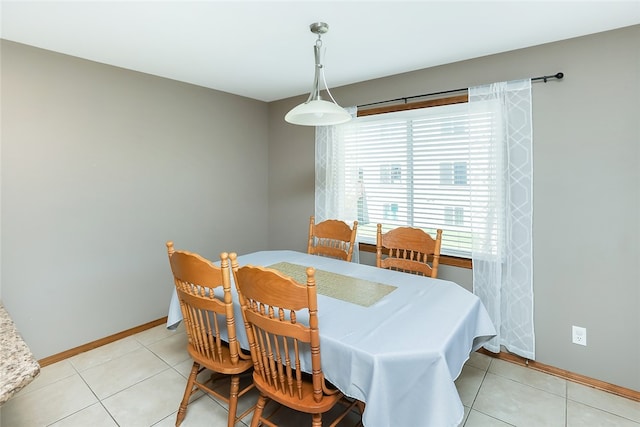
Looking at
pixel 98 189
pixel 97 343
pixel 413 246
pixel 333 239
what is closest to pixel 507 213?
pixel 413 246

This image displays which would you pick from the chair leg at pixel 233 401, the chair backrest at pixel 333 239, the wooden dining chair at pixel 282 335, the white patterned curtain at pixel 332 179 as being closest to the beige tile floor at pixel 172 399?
the chair leg at pixel 233 401

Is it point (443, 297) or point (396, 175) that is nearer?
point (443, 297)

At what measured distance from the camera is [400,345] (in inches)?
50.2

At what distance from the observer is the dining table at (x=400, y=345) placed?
121 cm

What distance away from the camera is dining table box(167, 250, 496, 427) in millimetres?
1210

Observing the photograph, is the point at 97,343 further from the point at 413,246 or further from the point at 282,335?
the point at 413,246

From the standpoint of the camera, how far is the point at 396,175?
2.99 meters

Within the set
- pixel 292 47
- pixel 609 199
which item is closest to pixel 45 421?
pixel 292 47

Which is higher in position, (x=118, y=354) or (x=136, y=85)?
(x=136, y=85)

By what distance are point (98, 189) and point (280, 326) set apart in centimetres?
221

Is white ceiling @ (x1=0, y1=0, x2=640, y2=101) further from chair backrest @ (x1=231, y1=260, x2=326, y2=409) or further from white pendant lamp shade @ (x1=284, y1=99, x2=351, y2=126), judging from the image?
chair backrest @ (x1=231, y1=260, x2=326, y2=409)

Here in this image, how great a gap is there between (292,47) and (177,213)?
74.8 inches

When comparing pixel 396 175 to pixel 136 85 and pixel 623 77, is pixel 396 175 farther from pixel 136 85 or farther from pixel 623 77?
pixel 136 85

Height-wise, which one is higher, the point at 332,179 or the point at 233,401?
the point at 332,179
